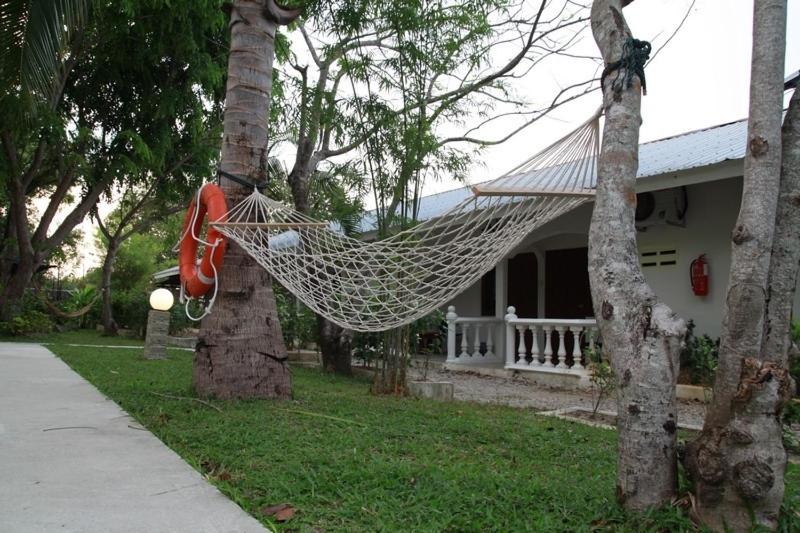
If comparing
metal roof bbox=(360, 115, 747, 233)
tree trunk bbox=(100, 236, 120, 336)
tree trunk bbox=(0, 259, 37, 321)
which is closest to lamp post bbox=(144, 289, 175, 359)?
metal roof bbox=(360, 115, 747, 233)

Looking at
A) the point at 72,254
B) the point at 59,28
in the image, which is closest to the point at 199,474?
the point at 59,28

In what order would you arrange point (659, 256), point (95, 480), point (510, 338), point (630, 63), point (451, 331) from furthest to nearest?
point (451, 331)
point (510, 338)
point (659, 256)
point (95, 480)
point (630, 63)

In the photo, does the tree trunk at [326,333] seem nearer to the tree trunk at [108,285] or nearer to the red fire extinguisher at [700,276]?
the red fire extinguisher at [700,276]

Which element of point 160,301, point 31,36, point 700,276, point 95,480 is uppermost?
point 31,36

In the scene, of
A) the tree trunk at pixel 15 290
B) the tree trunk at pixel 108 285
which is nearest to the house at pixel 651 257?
the tree trunk at pixel 15 290

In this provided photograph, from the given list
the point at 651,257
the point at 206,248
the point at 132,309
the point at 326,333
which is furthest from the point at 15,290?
the point at 651,257

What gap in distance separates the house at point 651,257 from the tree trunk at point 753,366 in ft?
10.6

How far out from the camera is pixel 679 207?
619 cm

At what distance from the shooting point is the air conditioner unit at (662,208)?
6172 mm

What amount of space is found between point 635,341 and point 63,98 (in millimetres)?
9674

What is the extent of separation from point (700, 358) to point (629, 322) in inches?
158

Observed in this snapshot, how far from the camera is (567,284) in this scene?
7.95 m

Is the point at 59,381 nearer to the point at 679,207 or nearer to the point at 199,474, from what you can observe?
the point at 199,474

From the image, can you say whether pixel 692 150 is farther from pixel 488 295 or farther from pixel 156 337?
pixel 156 337
